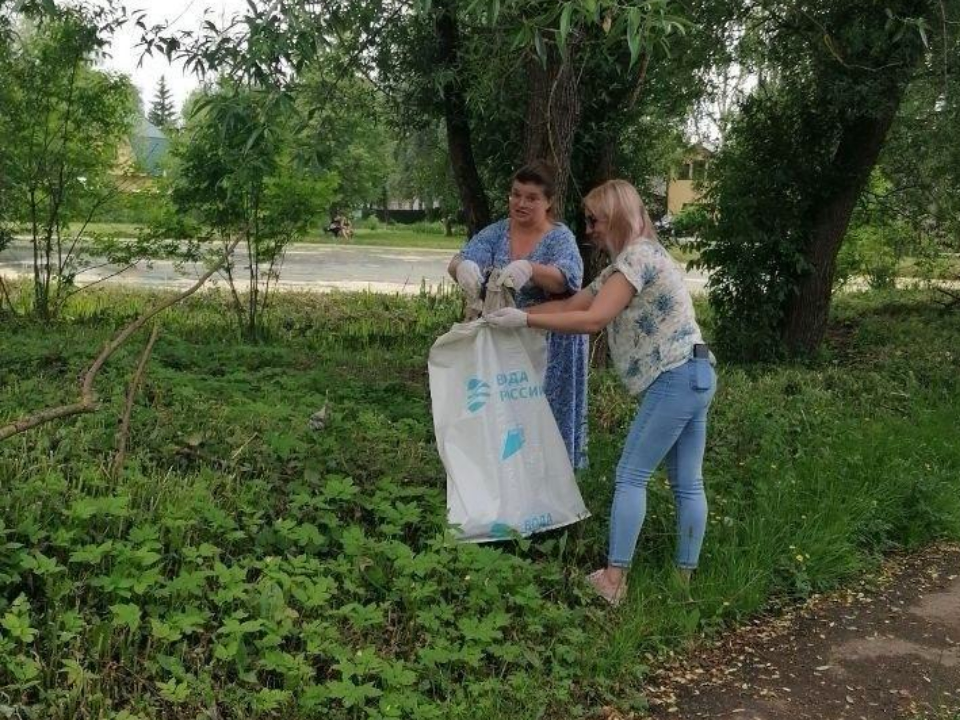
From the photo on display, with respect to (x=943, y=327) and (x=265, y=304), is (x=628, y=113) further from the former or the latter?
(x=943, y=327)

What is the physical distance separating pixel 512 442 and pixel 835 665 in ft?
4.98

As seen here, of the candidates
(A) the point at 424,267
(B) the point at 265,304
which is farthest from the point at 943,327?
(A) the point at 424,267

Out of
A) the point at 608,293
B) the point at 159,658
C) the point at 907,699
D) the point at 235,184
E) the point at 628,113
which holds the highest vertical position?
the point at 628,113

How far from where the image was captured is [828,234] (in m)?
9.54

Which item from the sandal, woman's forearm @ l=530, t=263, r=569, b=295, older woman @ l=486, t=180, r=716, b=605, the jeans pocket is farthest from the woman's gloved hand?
the sandal

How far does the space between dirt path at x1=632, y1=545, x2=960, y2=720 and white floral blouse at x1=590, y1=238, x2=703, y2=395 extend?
113 cm

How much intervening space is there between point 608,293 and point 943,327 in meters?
9.78

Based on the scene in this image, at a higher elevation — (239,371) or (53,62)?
(53,62)

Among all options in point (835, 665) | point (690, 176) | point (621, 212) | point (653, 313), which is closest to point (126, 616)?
point (653, 313)

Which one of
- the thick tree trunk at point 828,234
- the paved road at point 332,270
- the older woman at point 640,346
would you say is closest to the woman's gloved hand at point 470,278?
the older woman at point 640,346

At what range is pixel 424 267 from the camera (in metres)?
24.3

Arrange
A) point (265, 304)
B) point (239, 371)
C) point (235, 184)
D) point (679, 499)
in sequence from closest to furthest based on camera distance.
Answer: point (679, 499)
point (239, 371)
point (235, 184)
point (265, 304)

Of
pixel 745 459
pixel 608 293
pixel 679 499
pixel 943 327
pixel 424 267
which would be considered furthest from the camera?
pixel 424 267

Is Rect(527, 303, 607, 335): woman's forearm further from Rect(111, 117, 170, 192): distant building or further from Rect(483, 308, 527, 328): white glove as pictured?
Rect(111, 117, 170, 192): distant building
